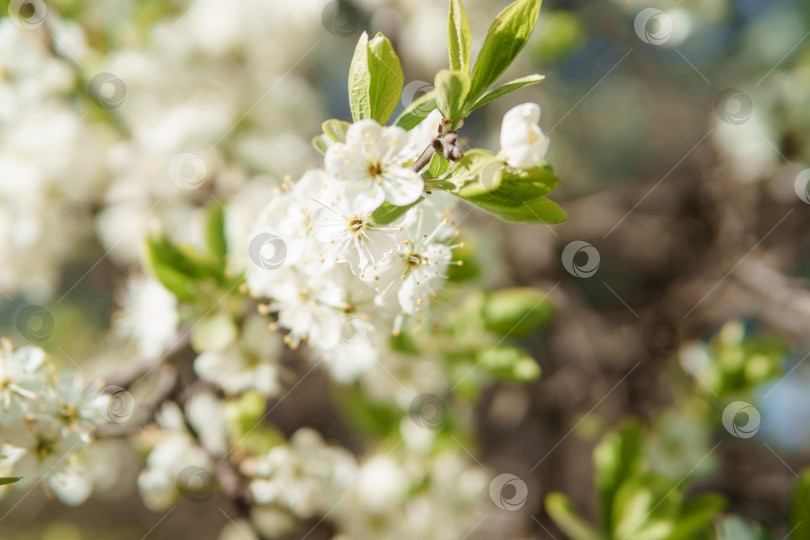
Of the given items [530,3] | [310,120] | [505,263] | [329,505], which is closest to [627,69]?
[505,263]

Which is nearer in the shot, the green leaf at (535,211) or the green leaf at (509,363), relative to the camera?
the green leaf at (535,211)

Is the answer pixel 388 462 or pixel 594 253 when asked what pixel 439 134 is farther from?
pixel 388 462

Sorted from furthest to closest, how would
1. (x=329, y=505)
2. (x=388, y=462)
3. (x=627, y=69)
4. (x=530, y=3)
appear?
1. (x=627, y=69)
2. (x=388, y=462)
3. (x=329, y=505)
4. (x=530, y=3)

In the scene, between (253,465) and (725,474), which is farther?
(725,474)

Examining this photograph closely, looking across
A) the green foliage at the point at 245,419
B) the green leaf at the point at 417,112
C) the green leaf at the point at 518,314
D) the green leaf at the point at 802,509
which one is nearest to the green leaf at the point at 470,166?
the green leaf at the point at 417,112

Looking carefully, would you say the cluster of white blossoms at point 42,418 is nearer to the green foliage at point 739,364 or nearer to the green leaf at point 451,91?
the green leaf at point 451,91

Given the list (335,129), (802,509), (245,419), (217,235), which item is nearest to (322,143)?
(335,129)

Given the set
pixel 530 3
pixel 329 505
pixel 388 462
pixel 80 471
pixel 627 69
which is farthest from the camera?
pixel 627 69
